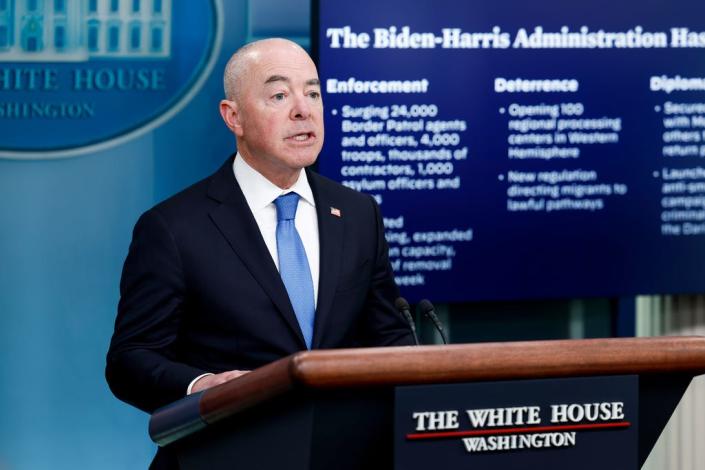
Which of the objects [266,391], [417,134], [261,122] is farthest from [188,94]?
[266,391]

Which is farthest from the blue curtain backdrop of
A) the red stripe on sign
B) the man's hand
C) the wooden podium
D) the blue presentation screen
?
the red stripe on sign

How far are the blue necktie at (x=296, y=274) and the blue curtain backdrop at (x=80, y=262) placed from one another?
1.38m

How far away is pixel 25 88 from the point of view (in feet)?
11.4

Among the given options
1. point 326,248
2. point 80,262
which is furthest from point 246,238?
point 80,262

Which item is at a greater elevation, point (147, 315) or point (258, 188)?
point (258, 188)

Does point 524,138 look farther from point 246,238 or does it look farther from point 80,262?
point 246,238

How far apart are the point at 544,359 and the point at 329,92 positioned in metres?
2.25

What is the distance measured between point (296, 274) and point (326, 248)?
0.32 feet

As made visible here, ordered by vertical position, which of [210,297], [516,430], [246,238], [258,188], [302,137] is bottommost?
[516,430]

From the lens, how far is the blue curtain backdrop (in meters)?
3.54

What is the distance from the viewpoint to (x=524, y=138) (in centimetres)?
383

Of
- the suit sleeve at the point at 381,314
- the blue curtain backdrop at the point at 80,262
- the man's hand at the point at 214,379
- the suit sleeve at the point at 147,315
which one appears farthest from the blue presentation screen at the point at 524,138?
the man's hand at the point at 214,379

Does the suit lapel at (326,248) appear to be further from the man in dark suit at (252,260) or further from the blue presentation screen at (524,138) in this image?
the blue presentation screen at (524,138)

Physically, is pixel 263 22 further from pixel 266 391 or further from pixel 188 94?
pixel 266 391
